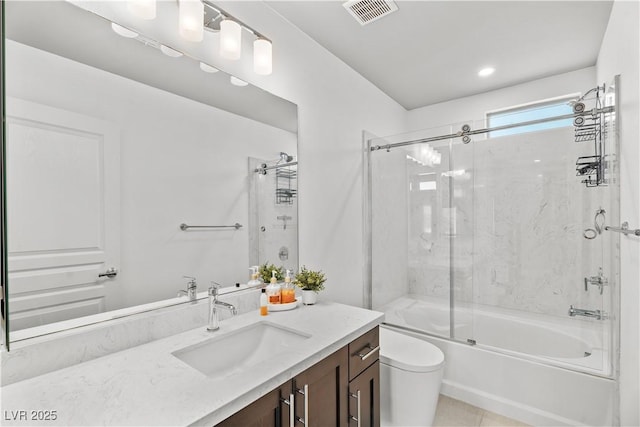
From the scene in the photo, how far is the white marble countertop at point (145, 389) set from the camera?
2.40 feet

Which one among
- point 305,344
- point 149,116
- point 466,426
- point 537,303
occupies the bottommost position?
point 466,426

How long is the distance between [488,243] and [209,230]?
2289 millimetres

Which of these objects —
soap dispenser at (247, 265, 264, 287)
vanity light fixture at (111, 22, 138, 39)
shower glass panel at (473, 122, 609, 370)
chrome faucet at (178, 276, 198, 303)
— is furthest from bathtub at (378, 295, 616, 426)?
vanity light fixture at (111, 22, 138, 39)

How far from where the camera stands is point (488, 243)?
2553 mm

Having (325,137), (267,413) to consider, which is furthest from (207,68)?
(267,413)

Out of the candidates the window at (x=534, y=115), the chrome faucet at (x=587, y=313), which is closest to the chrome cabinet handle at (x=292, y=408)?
the chrome faucet at (x=587, y=313)

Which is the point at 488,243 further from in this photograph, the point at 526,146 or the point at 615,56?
the point at 615,56

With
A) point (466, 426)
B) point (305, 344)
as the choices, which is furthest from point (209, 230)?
point (466, 426)

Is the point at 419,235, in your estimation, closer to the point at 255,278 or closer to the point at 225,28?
the point at 255,278

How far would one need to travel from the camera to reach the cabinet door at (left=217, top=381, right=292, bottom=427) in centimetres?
84

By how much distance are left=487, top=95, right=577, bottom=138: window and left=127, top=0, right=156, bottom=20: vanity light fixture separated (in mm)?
2271

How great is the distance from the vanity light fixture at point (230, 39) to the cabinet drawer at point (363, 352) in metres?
1.50

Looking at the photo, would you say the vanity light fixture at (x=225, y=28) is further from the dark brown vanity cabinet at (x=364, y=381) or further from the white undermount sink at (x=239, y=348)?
the dark brown vanity cabinet at (x=364, y=381)

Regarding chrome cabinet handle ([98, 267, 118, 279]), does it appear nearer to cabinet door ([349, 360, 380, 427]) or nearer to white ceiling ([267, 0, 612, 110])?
cabinet door ([349, 360, 380, 427])
